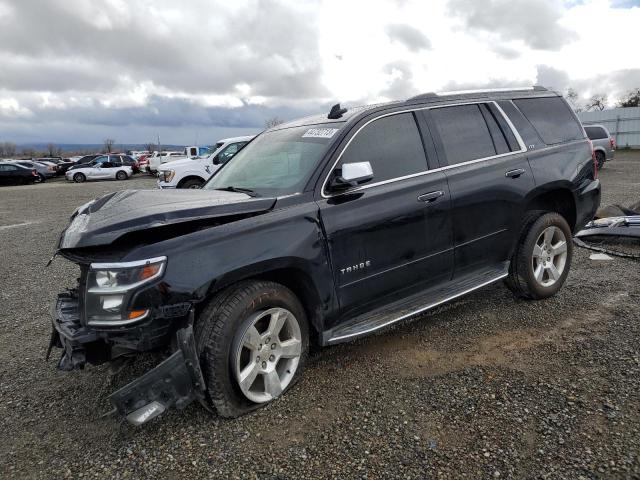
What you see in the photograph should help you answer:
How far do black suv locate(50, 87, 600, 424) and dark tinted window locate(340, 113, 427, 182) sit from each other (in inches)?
0.4

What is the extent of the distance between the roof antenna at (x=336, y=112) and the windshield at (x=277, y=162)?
0.16 meters

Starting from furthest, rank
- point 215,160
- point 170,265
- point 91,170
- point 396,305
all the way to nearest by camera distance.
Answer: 1. point 91,170
2. point 215,160
3. point 396,305
4. point 170,265

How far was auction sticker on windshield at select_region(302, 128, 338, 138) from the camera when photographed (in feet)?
11.4

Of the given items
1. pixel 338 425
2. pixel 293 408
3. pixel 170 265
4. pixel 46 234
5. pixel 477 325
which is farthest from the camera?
pixel 46 234

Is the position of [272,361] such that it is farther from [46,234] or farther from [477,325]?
[46,234]

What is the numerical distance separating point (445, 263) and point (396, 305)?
1.81ft

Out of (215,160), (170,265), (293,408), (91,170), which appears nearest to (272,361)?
(293,408)

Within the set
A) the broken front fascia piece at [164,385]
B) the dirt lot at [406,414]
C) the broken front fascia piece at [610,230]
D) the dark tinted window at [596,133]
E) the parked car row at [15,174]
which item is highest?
the parked car row at [15,174]

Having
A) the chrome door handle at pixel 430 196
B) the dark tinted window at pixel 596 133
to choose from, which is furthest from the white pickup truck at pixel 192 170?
the dark tinted window at pixel 596 133

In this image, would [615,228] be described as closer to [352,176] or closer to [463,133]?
[463,133]

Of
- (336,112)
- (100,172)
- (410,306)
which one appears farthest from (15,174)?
(410,306)

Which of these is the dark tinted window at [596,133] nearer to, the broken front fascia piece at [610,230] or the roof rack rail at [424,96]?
the broken front fascia piece at [610,230]

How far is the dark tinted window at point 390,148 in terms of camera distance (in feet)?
11.2

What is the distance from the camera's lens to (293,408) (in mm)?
3010
